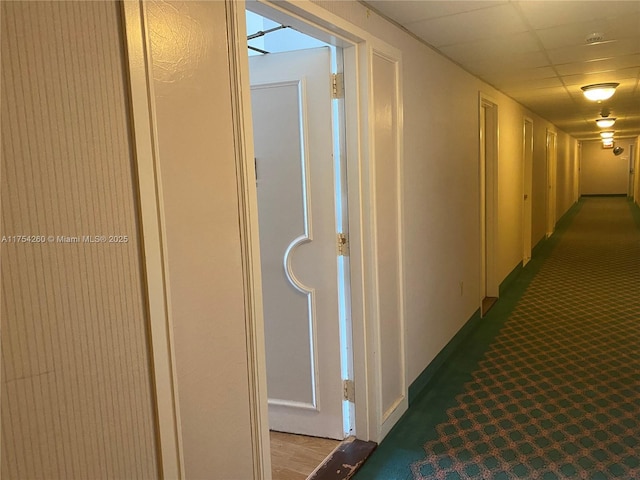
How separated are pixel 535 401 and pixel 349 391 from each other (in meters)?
1.29

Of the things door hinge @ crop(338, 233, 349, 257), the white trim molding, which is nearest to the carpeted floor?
door hinge @ crop(338, 233, 349, 257)

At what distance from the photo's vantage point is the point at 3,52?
1.00m

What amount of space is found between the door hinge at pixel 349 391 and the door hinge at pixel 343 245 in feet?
2.33

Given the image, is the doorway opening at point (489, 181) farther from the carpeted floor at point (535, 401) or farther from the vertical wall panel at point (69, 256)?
the vertical wall panel at point (69, 256)

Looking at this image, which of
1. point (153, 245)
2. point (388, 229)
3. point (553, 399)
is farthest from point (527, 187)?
point (153, 245)

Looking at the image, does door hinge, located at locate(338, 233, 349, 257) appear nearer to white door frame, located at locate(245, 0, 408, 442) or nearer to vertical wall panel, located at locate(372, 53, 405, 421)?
white door frame, located at locate(245, 0, 408, 442)

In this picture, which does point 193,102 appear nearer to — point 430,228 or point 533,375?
point 430,228

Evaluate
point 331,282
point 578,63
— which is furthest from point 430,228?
point 578,63

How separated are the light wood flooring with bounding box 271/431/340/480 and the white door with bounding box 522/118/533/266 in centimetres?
532

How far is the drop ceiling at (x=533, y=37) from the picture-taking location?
8.65 ft

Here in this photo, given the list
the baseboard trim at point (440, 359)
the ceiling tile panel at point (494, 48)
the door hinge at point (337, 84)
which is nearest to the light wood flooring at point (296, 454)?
the baseboard trim at point (440, 359)

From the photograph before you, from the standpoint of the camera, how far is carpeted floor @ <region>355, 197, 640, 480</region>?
2576 mm

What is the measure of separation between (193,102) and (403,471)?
6.68ft

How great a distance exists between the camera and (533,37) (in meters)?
3.23
